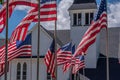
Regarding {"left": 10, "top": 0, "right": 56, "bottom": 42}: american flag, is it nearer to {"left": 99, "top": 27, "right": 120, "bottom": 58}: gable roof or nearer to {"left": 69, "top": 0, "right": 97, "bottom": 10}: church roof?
{"left": 69, "top": 0, "right": 97, "bottom": 10}: church roof

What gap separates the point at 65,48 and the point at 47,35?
19.6 m

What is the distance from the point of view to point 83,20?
204ft

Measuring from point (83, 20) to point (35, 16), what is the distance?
38516 mm

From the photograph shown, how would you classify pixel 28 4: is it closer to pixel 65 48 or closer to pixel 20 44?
pixel 20 44

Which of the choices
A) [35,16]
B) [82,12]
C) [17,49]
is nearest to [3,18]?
[35,16]

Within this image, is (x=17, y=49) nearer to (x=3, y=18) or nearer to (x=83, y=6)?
(x=3, y=18)

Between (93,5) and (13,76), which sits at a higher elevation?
(93,5)

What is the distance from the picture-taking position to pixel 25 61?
57.5 metres

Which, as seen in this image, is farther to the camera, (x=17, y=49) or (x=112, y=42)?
(x=112, y=42)

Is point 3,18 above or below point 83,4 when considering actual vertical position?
below

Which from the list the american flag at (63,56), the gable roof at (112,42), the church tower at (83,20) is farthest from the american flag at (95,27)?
the gable roof at (112,42)

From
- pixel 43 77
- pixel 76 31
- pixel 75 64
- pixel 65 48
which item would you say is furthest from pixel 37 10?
pixel 76 31

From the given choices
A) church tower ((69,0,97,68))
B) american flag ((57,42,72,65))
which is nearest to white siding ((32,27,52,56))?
church tower ((69,0,97,68))

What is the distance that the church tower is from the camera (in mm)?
61500
